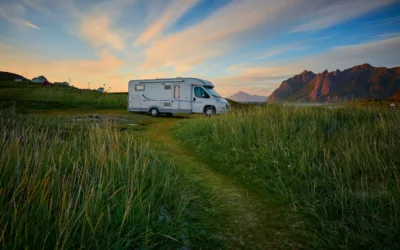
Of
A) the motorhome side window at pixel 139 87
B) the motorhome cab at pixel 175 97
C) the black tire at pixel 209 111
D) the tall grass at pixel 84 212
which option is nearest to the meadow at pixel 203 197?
the tall grass at pixel 84 212

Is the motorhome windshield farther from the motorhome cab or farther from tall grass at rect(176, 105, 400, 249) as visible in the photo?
tall grass at rect(176, 105, 400, 249)

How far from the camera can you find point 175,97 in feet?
68.0

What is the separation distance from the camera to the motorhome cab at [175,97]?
19.6 meters

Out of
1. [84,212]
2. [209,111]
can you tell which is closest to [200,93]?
[209,111]

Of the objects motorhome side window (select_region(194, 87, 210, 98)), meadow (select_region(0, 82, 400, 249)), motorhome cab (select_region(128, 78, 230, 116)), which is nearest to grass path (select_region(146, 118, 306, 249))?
meadow (select_region(0, 82, 400, 249))

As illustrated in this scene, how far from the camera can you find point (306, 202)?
3828 millimetres

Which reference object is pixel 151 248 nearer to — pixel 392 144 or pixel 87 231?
pixel 87 231

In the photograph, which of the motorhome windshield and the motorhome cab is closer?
the motorhome cab

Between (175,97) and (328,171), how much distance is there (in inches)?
676

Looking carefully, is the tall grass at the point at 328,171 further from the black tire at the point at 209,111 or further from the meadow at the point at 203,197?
the black tire at the point at 209,111

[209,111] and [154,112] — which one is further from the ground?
[209,111]

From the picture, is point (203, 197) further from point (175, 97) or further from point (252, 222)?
point (175, 97)

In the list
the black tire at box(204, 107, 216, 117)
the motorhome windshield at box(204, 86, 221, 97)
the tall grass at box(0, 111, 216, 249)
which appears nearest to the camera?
the tall grass at box(0, 111, 216, 249)

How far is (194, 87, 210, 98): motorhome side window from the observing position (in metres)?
19.7
